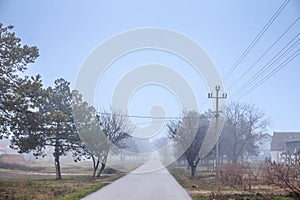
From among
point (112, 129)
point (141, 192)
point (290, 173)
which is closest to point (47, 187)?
point (141, 192)

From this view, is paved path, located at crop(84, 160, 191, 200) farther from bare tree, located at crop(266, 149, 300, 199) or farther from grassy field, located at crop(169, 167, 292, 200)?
bare tree, located at crop(266, 149, 300, 199)

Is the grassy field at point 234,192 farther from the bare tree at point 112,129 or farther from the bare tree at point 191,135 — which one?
the bare tree at point 112,129

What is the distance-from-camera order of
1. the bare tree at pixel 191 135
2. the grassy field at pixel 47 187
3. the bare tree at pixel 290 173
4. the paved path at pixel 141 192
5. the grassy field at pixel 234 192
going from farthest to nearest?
the bare tree at pixel 191 135 < the grassy field at pixel 47 187 < the paved path at pixel 141 192 < the grassy field at pixel 234 192 < the bare tree at pixel 290 173

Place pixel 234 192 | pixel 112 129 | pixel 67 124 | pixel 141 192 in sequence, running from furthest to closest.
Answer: pixel 112 129
pixel 67 124
pixel 234 192
pixel 141 192

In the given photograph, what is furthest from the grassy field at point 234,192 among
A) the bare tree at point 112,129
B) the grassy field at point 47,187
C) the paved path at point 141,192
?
the bare tree at point 112,129

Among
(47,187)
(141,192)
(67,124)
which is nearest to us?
(141,192)

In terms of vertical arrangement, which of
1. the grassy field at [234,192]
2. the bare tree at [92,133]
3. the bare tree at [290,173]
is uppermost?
the bare tree at [92,133]

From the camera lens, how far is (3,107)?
20156 millimetres

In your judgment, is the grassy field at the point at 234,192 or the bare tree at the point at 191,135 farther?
the bare tree at the point at 191,135

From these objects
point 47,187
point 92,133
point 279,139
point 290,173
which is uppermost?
point 279,139

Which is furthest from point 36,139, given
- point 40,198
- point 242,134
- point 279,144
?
point 279,144

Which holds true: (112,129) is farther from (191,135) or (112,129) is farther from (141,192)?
(141,192)

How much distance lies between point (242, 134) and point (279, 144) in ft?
90.2

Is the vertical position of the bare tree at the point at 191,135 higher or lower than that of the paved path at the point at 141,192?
higher
